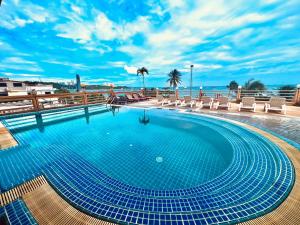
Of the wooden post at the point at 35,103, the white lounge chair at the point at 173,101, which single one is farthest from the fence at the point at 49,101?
the white lounge chair at the point at 173,101

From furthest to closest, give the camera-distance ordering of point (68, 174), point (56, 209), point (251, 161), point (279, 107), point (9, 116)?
point (9, 116) < point (279, 107) < point (251, 161) < point (68, 174) < point (56, 209)

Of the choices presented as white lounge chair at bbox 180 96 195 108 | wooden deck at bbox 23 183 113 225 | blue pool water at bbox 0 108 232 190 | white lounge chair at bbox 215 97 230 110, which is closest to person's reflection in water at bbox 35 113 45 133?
blue pool water at bbox 0 108 232 190

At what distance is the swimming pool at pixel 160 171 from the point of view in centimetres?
169

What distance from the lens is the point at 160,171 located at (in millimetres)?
2686

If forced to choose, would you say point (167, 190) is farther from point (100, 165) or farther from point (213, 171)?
point (100, 165)

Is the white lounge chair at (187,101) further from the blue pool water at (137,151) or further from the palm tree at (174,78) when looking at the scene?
the palm tree at (174,78)

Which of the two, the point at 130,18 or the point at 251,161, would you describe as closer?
the point at 251,161

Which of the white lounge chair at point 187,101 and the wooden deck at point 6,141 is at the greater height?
the white lounge chair at point 187,101

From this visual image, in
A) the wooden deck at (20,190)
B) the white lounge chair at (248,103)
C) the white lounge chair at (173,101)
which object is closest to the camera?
the wooden deck at (20,190)

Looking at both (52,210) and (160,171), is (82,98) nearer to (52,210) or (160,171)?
(160,171)

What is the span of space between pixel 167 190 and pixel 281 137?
12.6 feet

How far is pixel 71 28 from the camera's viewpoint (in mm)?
9680

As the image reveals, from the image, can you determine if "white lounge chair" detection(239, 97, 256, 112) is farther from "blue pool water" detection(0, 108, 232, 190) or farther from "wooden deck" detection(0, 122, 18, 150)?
"wooden deck" detection(0, 122, 18, 150)

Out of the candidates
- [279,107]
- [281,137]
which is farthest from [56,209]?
[279,107]
